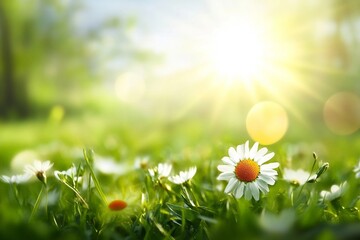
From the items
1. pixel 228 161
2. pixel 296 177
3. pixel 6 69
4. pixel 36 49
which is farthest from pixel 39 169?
pixel 6 69

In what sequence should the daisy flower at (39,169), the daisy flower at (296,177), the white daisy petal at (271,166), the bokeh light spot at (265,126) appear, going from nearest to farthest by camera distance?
the white daisy petal at (271,166) < the daisy flower at (39,169) < the daisy flower at (296,177) < the bokeh light spot at (265,126)

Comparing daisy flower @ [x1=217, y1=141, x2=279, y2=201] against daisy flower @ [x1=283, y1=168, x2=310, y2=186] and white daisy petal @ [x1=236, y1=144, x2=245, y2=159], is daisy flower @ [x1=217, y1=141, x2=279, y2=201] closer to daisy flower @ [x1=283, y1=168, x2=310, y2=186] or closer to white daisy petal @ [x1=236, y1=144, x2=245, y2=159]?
white daisy petal @ [x1=236, y1=144, x2=245, y2=159]

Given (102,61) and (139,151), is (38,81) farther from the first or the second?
(139,151)

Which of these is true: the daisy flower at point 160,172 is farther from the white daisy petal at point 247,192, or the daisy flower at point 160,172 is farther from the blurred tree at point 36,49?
the blurred tree at point 36,49

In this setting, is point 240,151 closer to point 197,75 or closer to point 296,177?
point 296,177

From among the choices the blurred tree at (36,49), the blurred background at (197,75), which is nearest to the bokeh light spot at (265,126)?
the blurred background at (197,75)

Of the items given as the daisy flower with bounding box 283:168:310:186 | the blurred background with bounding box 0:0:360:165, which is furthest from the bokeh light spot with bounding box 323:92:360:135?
the daisy flower with bounding box 283:168:310:186

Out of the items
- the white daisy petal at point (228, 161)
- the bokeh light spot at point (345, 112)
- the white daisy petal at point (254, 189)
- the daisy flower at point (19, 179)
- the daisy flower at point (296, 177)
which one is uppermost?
the bokeh light spot at point (345, 112)

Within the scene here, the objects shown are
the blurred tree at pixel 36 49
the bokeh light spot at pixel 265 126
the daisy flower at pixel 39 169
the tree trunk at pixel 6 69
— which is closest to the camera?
the daisy flower at pixel 39 169
